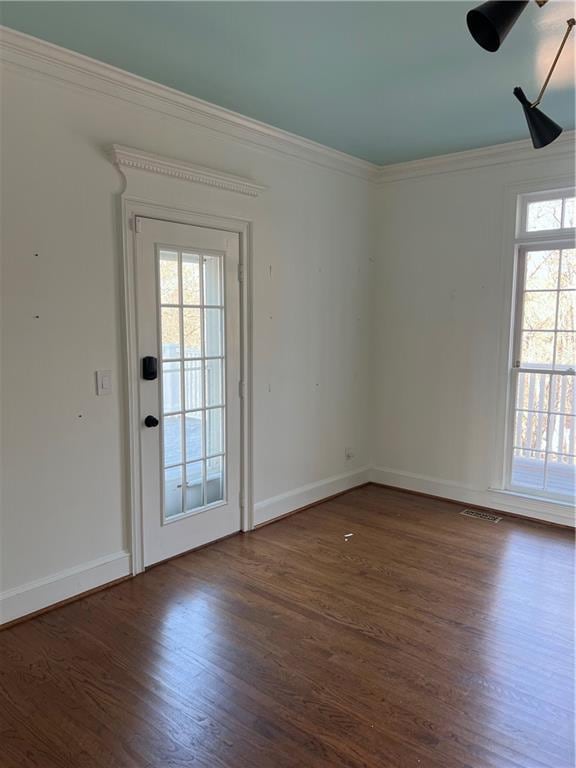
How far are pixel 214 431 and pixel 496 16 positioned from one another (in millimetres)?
2725

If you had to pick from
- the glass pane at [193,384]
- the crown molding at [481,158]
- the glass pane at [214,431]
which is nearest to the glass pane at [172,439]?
the glass pane at [193,384]

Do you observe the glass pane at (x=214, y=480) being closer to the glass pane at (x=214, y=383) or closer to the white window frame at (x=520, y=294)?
the glass pane at (x=214, y=383)

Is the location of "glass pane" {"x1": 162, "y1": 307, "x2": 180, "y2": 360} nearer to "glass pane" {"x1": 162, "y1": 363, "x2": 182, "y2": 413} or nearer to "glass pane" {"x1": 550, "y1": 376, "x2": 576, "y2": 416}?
"glass pane" {"x1": 162, "y1": 363, "x2": 182, "y2": 413}

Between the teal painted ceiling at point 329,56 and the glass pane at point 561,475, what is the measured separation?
8.05 feet

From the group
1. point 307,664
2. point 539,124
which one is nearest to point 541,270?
point 539,124

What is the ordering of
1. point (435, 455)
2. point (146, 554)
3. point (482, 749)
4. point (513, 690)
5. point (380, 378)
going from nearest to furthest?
point (482, 749) → point (513, 690) → point (146, 554) → point (435, 455) → point (380, 378)

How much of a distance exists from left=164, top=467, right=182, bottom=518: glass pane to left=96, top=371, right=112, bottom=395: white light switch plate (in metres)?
0.67

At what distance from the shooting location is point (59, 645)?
248cm

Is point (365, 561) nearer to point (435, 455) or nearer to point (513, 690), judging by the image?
point (513, 690)

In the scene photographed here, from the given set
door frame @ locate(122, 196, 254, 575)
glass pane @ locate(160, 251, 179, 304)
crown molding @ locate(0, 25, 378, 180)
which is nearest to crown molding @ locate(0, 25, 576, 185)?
crown molding @ locate(0, 25, 378, 180)

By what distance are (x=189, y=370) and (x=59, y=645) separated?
1669 millimetres

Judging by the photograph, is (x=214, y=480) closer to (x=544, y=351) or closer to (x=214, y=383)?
(x=214, y=383)

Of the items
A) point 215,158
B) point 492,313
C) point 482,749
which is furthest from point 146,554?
point 492,313

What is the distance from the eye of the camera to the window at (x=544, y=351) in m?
3.93
